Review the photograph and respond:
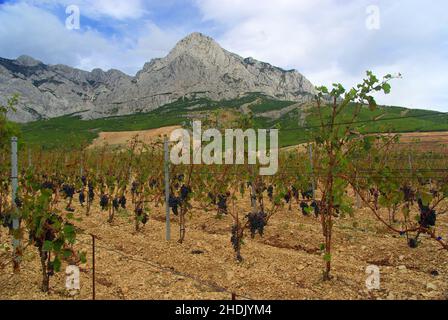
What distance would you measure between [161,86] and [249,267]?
170m

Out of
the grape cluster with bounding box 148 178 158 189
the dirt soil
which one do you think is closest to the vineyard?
the dirt soil

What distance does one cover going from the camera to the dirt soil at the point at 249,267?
18.1 feet

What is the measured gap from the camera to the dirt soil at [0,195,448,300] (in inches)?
218

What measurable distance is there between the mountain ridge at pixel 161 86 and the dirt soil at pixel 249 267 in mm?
143491

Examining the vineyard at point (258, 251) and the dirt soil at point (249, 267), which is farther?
the dirt soil at point (249, 267)

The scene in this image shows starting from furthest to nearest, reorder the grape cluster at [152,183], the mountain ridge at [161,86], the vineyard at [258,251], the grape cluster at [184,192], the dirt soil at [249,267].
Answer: the mountain ridge at [161,86] < the grape cluster at [152,183] < the grape cluster at [184,192] < the dirt soil at [249,267] < the vineyard at [258,251]

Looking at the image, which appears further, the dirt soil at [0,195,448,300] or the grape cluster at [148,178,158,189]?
the grape cluster at [148,178,158,189]

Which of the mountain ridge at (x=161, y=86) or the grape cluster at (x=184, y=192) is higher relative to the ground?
the mountain ridge at (x=161, y=86)

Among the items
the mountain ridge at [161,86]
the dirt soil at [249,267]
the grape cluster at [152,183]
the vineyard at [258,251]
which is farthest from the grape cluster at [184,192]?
the mountain ridge at [161,86]

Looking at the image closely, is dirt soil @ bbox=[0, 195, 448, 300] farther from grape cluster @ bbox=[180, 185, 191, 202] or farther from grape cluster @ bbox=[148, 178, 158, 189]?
grape cluster @ bbox=[148, 178, 158, 189]

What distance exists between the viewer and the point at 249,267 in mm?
6789

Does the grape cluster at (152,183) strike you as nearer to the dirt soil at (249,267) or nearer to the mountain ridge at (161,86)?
the dirt soil at (249,267)

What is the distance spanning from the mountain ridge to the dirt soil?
14349cm
